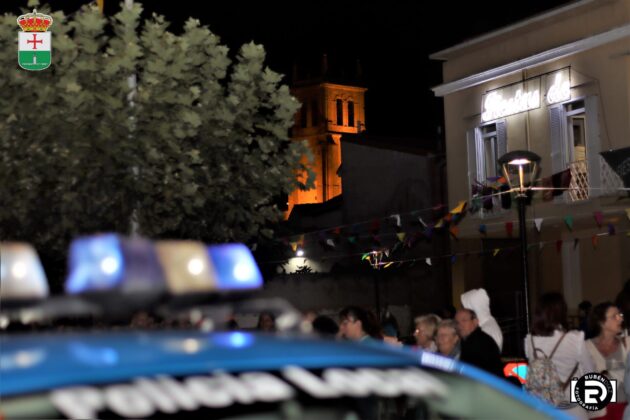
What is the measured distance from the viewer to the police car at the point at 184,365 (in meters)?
2.56

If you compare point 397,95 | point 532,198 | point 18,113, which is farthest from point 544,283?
point 397,95

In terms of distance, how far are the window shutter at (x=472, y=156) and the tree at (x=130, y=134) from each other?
1796cm

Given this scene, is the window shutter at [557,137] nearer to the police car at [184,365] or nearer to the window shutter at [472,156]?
the window shutter at [472,156]

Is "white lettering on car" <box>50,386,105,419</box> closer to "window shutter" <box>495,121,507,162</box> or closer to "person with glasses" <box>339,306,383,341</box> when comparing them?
"person with glasses" <box>339,306,383,341</box>

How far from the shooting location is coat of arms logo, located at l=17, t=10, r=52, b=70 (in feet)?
34.9

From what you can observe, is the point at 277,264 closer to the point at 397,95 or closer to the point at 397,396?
the point at 397,396

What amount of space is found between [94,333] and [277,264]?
36.9 meters

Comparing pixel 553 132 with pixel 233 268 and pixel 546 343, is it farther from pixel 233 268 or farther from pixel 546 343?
pixel 233 268

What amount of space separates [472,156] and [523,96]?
2.57 m

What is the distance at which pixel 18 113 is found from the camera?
33.0 feet

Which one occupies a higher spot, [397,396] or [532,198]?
[532,198]

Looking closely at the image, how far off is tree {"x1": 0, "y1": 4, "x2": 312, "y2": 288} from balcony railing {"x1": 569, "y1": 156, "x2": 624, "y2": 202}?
14.0 metres

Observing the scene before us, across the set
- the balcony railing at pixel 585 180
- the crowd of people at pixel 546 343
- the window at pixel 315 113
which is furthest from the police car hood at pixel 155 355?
the window at pixel 315 113

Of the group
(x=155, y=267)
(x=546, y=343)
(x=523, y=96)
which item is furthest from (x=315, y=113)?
(x=155, y=267)
